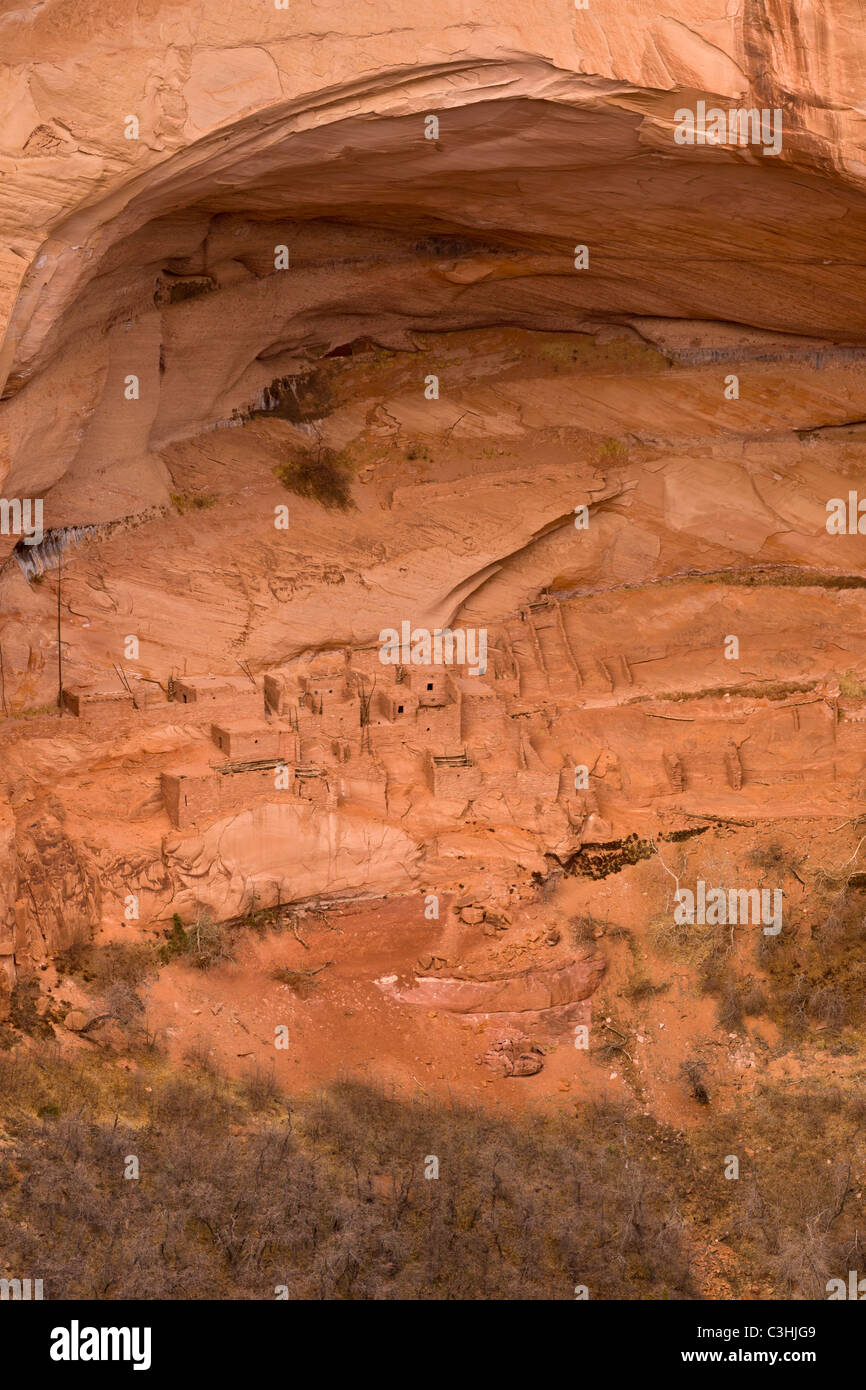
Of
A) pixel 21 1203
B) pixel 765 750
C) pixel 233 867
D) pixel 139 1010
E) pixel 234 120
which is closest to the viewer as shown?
pixel 21 1203

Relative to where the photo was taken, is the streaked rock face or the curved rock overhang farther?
the curved rock overhang

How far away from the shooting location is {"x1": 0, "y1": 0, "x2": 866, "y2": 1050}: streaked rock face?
15852 millimetres

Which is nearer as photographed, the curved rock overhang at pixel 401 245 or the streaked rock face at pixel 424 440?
the streaked rock face at pixel 424 440

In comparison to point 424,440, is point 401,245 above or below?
above

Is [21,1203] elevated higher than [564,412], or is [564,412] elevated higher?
[564,412]

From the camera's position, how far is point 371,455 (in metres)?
21.2

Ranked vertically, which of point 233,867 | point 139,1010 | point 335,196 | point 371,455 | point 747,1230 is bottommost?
point 747,1230

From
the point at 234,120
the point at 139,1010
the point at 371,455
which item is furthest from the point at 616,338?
the point at 139,1010

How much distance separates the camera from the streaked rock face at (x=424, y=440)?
15.9m

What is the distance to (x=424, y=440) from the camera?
70.1 feet

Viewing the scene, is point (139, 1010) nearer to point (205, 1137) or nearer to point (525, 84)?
point (205, 1137)

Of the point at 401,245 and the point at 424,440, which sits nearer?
the point at 401,245

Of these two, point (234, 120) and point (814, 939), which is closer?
point (234, 120)

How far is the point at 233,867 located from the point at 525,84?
8.03m
